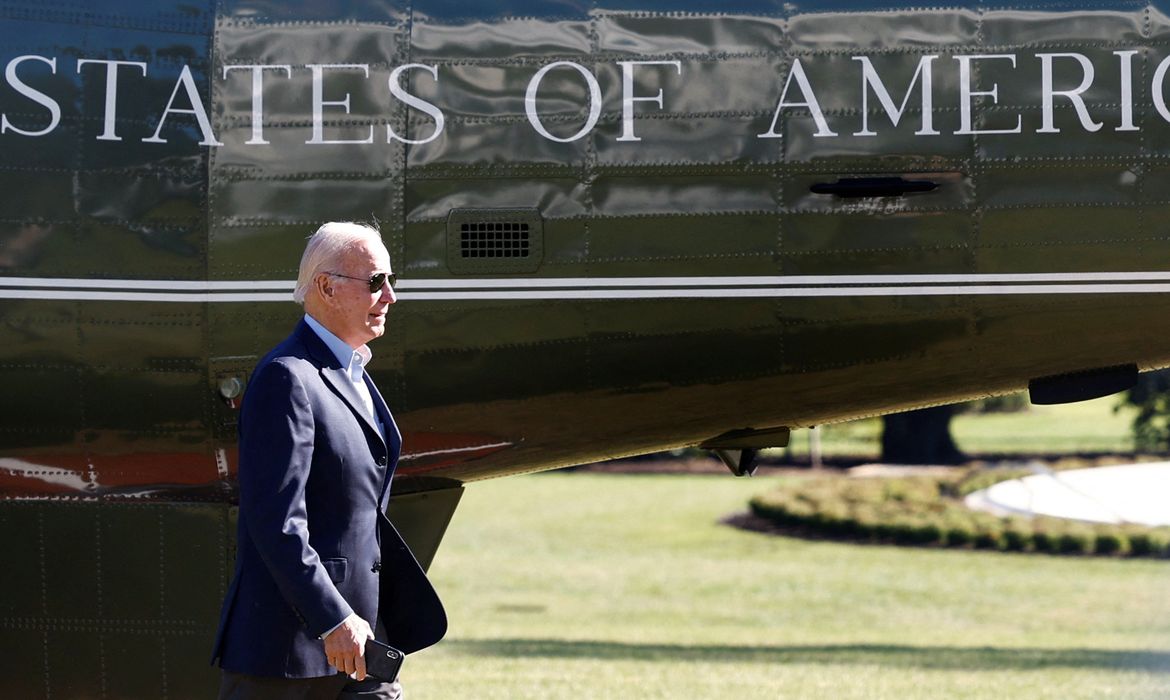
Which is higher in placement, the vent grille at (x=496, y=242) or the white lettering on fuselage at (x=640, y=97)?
the white lettering on fuselage at (x=640, y=97)

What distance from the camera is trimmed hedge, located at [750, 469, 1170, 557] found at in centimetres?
1852

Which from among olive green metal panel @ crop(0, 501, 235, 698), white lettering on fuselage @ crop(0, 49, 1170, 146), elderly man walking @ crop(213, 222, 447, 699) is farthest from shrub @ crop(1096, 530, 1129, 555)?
elderly man walking @ crop(213, 222, 447, 699)

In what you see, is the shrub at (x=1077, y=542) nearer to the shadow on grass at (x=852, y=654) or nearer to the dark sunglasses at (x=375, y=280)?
the shadow on grass at (x=852, y=654)

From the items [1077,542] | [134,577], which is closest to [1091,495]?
[1077,542]

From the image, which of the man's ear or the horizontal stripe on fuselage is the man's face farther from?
the horizontal stripe on fuselage

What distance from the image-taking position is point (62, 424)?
5.45m

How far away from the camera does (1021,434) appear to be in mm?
34625

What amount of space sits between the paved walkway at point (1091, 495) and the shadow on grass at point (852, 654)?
25.1ft

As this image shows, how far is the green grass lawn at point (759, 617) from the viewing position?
31.4 ft

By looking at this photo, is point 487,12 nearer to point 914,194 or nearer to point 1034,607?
point 914,194

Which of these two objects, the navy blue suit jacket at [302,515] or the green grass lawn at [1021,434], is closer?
the navy blue suit jacket at [302,515]

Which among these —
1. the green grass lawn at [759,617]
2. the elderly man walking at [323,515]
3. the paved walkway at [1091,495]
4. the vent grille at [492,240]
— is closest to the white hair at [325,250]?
the elderly man walking at [323,515]

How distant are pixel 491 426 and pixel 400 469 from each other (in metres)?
0.38

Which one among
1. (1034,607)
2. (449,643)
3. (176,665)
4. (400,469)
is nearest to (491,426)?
(400,469)
